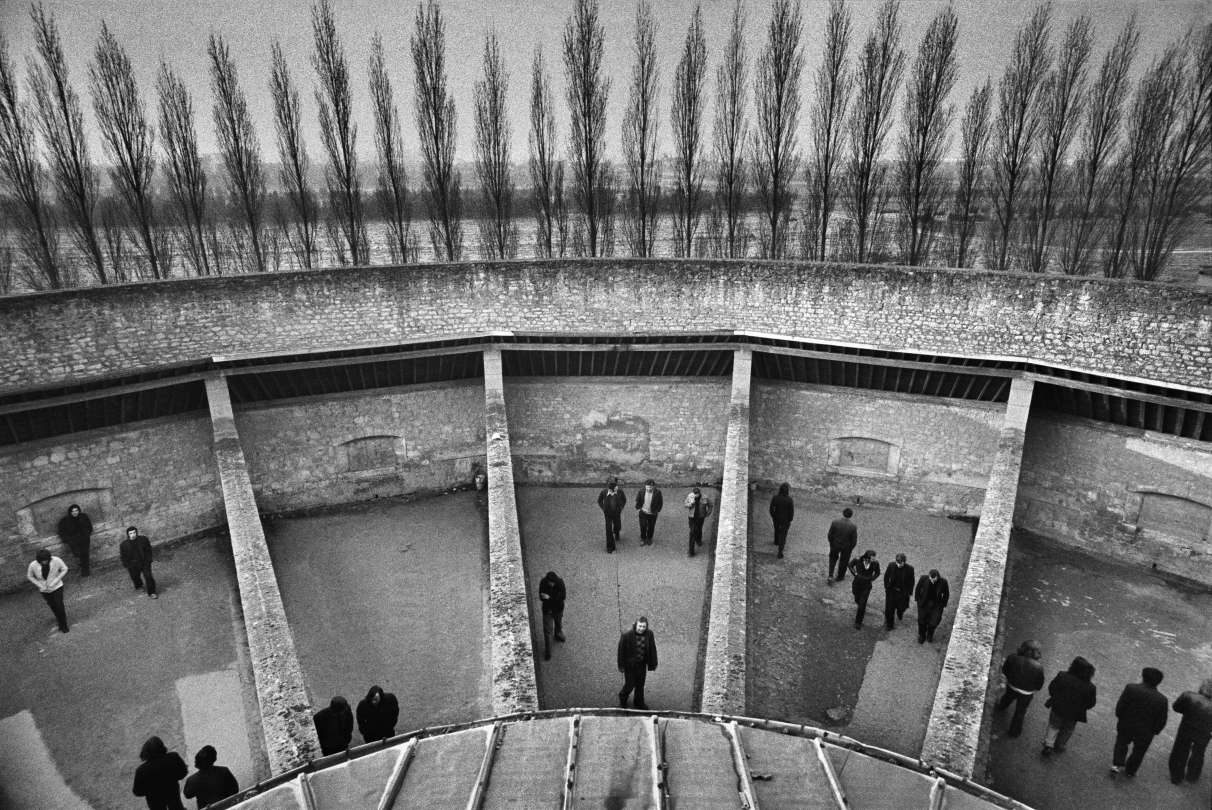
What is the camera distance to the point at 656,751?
5.21 m

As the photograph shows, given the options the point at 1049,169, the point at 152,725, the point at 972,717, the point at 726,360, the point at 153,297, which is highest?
the point at 1049,169

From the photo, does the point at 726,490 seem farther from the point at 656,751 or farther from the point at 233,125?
the point at 233,125

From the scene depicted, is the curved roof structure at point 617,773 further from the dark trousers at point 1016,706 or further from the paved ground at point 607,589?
the dark trousers at point 1016,706

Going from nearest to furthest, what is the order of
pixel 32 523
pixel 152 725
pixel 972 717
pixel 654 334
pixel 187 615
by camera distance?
pixel 972 717 < pixel 152 725 < pixel 187 615 < pixel 32 523 < pixel 654 334

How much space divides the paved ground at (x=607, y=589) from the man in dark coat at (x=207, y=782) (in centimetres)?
358

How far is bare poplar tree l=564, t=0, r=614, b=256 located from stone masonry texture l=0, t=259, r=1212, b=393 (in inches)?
194

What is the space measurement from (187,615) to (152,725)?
249 centimetres

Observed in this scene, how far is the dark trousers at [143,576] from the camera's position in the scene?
10664mm

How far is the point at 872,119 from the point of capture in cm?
1747

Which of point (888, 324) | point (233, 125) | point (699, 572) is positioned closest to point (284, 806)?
point (699, 572)

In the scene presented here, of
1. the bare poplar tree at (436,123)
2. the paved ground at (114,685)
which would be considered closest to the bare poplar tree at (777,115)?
the bare poplar tree at (436,123)

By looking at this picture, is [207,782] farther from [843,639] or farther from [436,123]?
[436,123]

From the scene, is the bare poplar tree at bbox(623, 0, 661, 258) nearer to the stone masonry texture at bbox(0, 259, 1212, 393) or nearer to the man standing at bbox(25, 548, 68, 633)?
the stone masonry texture at bbox(0, 259, 1212, 393)

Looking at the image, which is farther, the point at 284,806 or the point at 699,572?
the point at 699,572
